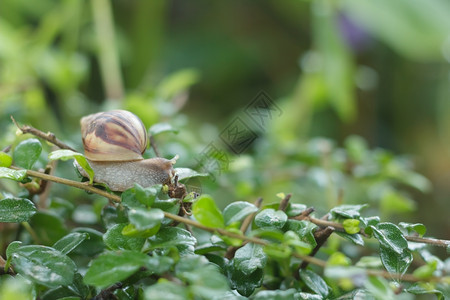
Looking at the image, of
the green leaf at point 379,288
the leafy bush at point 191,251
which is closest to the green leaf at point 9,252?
the leafy bush at point 191,251

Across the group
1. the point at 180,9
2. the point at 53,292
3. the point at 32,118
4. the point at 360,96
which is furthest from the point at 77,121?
the point at 180,9

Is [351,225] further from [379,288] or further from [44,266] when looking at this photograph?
[44,266]

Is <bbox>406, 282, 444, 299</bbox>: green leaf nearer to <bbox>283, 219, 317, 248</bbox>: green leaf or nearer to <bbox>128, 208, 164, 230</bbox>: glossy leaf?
<bbox>283, 219, 317, 248</bbox>: green leaf

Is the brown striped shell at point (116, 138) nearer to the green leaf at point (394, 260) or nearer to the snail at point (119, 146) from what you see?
the snail at point (119, 146)

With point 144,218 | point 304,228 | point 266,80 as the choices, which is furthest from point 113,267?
point 266,80

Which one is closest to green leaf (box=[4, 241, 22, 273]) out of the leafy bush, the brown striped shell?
the leafy bush
